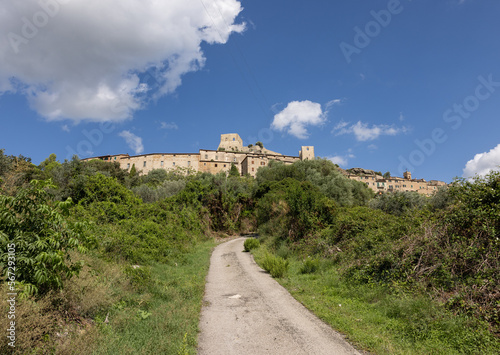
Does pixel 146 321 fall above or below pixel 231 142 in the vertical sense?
below

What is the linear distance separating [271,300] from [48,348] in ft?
18.3

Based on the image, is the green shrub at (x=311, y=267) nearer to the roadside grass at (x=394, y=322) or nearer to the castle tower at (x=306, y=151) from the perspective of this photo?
the roadside grass at (x=394, y=322)

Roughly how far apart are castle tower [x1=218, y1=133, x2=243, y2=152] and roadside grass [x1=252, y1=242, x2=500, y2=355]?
10436 centimetres

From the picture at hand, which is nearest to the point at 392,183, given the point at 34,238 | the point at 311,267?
the point at 311,267

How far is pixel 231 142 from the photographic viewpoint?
114m

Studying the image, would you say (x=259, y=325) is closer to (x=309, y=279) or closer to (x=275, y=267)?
(x=309, y=279)

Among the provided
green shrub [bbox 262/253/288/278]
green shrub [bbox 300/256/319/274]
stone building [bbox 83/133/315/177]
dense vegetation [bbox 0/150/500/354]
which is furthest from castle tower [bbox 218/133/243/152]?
green shrub [bbox 300/256/319/274]

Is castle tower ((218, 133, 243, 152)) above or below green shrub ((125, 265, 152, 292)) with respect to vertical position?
above

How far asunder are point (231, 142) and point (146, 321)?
10951 cm

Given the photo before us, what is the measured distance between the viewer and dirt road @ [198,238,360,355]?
506 cm

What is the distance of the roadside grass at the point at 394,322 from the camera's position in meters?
4.86

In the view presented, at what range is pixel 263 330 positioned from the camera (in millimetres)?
5891

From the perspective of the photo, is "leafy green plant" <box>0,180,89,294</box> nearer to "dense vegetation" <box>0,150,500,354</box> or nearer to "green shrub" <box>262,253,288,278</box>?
"dense vegetation" <box>0,150,500,354</box>

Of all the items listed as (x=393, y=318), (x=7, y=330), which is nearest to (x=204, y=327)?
(x=7, y=330)
